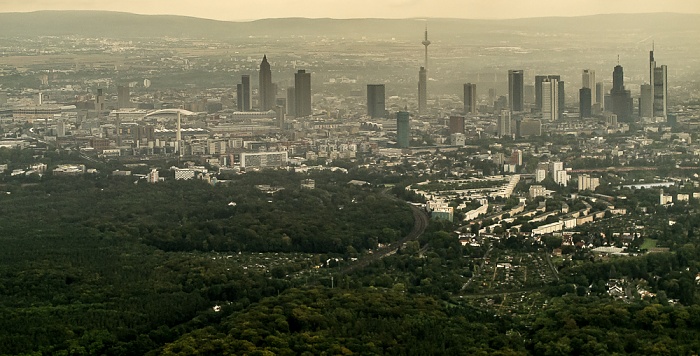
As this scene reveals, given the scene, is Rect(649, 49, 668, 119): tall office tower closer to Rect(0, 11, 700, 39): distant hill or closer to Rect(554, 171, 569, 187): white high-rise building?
Rect(0, 11, 700, 39): distant hill

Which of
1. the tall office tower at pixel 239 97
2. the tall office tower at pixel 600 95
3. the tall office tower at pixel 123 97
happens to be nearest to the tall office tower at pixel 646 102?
the tall office tower at pixel 600 95

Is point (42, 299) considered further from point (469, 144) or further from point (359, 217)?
point (469, 144)

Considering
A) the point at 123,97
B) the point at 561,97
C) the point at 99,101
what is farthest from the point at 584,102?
the point at 99,101

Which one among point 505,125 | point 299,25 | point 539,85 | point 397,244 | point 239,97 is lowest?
point 397,244

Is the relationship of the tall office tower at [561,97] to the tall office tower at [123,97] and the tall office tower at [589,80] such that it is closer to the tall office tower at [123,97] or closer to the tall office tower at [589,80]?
the tall office tower at [589,80]

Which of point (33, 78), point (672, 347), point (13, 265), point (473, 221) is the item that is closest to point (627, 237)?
point (473, 221)

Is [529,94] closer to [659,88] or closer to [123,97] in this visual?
[659,88]
